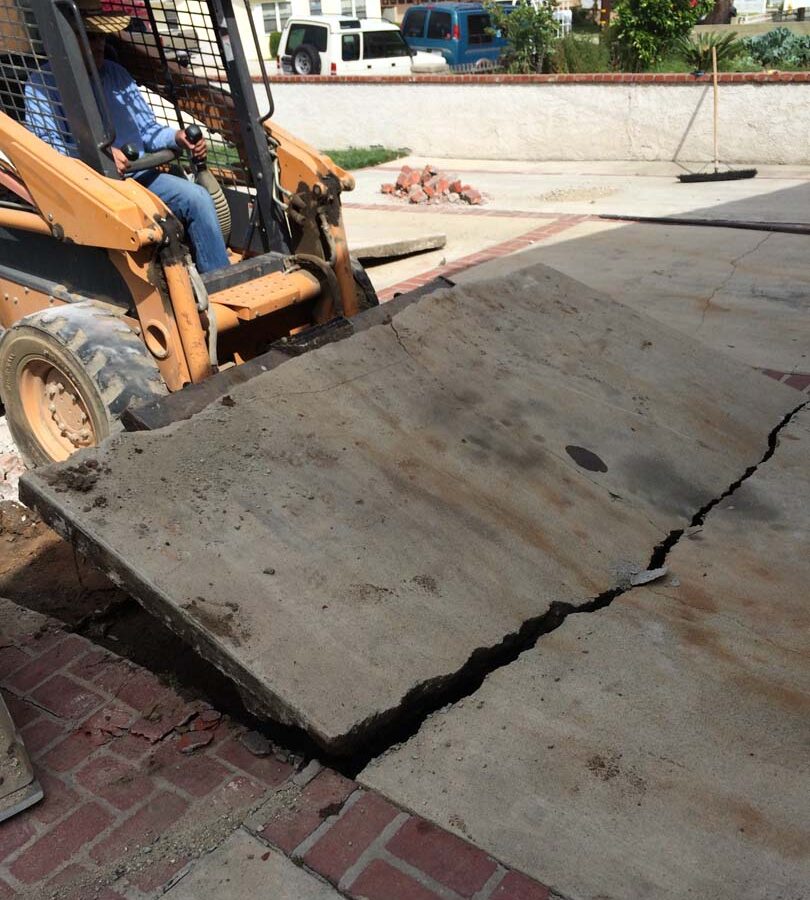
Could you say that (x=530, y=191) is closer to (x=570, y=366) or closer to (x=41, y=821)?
(x=570, y=366)

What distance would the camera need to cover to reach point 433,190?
38.6ft

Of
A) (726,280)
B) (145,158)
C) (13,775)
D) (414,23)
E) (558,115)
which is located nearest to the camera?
(13,775)

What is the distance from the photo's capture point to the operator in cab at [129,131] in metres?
4.31

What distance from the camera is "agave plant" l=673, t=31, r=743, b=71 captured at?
572 inches

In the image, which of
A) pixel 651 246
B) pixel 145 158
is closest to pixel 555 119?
pixel 651 246

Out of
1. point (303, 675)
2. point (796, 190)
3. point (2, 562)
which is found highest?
point (303, 675)

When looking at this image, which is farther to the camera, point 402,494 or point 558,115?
point 558,115

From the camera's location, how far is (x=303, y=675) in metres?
2.52

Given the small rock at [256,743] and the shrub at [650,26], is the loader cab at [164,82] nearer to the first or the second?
the small rock at [256,743]

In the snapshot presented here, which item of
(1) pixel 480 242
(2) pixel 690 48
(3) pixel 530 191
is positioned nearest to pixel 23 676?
(1) pixel 480 242

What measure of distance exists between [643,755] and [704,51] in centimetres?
1501

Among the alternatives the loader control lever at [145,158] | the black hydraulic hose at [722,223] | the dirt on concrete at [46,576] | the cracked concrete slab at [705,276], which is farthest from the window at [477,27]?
the dirt on concrete at [46,576]

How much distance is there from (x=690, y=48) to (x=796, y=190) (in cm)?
557

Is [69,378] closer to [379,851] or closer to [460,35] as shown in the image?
[379,851]
